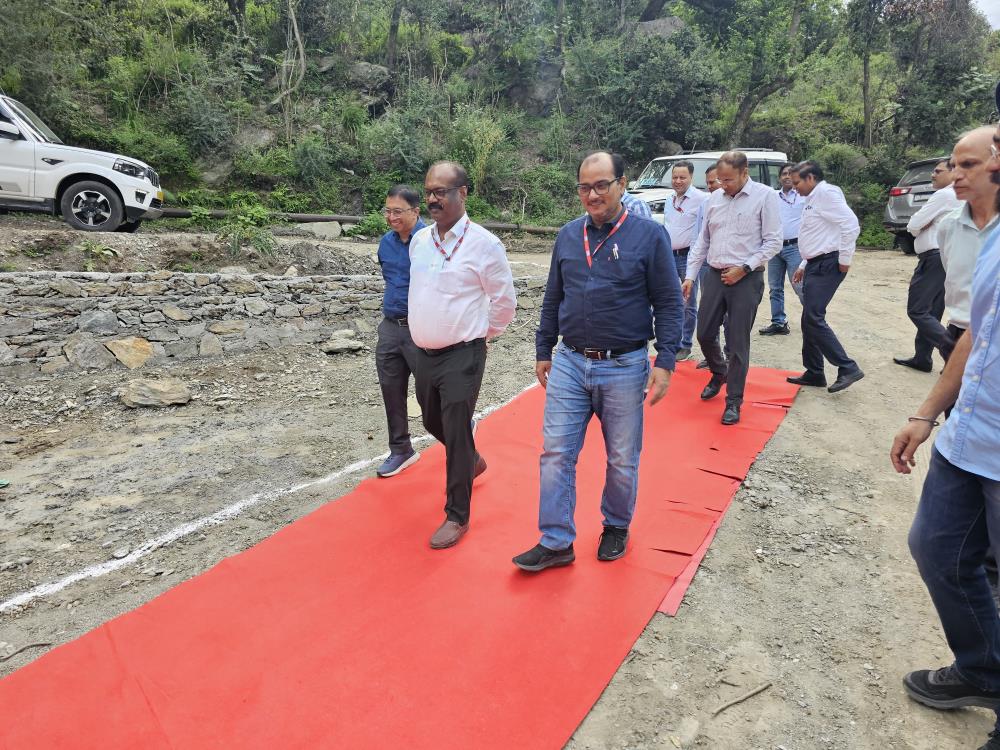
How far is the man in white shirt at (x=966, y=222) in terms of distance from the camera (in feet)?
7.50

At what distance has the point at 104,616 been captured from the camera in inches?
109

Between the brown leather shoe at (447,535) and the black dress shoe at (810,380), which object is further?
the black dress shoe at (810,380)

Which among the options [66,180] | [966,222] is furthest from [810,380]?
[66,180]

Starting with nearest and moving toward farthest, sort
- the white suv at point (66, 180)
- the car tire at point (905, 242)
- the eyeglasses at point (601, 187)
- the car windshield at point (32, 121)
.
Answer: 1. the eyeglasses at point (601, 187)
2. the white suv at point (66, 180)
3. the car windshield at point (32, 121)
4. the car tire at point (905, 242)

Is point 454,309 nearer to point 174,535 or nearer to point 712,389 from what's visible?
point 174,535

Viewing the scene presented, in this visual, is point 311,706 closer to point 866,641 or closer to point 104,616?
point 104,616

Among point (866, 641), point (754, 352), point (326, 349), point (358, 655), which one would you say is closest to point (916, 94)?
point (754, 352)

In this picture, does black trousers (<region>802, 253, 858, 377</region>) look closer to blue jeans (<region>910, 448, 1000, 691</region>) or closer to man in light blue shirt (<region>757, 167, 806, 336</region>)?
man in light blue shirt (<region>757, 167, 806, 336</region>)

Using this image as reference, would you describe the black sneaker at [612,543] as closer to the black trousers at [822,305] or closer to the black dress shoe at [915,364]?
the black trousers at [822,305]

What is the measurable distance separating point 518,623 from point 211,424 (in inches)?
134

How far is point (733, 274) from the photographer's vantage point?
14.8 ft

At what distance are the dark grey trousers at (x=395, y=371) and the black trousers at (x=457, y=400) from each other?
44cm

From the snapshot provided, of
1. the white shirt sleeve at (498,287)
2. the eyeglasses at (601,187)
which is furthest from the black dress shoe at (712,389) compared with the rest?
the eyeglasses at (601,187)

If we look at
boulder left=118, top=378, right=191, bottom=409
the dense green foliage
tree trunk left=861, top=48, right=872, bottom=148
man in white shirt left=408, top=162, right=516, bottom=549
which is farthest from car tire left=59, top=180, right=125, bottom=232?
tree trunk left=861, top=48, right=872, bottom=148
